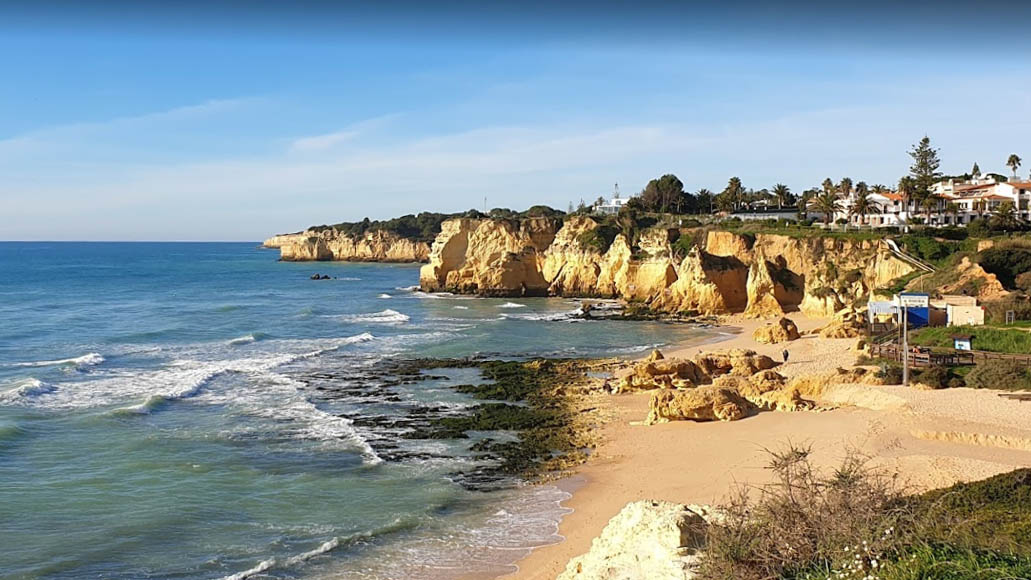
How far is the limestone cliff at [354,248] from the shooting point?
433 feet

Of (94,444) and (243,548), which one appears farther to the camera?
(94,444)

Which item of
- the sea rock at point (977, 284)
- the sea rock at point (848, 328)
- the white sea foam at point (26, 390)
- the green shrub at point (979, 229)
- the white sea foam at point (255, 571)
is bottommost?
the white sea foam at point (255, 571)

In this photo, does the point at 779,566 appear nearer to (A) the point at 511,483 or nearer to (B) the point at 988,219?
(A) the point at 511,483

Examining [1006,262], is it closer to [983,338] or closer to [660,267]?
[983,338]

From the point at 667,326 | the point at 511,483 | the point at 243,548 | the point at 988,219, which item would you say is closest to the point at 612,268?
the point at 667,326

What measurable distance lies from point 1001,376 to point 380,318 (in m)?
36.6

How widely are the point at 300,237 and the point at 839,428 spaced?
133111 mm

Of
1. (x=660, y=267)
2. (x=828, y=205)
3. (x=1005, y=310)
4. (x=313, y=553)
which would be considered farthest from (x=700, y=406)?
(x=828, y=205)

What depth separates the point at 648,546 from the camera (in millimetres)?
9180

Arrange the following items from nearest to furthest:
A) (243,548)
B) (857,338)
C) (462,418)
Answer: (243,548) < (462,418) < (857,338)

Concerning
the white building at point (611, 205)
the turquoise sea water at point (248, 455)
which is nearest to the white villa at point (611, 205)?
the white building at point (611, 205)

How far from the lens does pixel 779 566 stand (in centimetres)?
759

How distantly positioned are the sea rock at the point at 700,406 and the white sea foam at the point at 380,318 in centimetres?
2906

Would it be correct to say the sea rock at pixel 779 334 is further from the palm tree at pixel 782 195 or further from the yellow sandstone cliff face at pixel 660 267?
the palm tree at pixel 782 195
